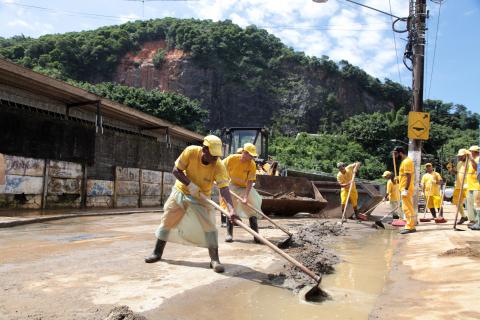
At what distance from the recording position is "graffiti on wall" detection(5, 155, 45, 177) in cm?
1196

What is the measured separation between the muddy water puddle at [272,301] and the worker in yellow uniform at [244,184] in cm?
210

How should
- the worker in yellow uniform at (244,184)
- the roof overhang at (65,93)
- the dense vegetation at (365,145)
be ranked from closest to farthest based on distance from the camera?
the worker in yellow uniform at (244,184), the roof overhang at (65,93), the dense vegetation at (365,145)

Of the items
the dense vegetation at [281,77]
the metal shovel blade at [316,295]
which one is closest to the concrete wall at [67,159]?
the metal shovel blade at [316,295]

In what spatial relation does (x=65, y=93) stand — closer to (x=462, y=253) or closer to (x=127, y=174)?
(x=127, y=174)

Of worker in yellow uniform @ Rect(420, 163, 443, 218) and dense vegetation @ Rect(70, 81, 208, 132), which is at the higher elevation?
dense vegetation @ Rect(70, 81, 208, 132)

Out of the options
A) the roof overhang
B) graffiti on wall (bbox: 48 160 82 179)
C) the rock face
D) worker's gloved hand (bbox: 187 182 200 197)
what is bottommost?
worker's gloved hand (bbox: 187 182 200 197)

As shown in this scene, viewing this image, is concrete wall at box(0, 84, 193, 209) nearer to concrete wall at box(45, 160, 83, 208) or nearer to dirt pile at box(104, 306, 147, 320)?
concrete wall at box(45, 160, 83, 208)

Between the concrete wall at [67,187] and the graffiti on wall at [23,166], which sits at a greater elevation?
the graffiti on wall at [23,166]

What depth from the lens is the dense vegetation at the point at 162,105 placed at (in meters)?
42.1

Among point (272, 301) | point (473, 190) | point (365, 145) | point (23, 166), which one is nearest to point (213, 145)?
point (272, 301)

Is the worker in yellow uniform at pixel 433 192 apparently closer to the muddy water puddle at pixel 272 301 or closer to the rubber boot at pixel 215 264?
the muddy water puddle at pixel 272 301

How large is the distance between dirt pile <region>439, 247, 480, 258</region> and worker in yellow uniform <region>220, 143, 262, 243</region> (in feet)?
9.01

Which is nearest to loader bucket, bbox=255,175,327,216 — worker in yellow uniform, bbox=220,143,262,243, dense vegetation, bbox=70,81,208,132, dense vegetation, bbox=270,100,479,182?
worker in yellow uniform, bbox=220,143,262,243

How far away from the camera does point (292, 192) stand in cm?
1232
